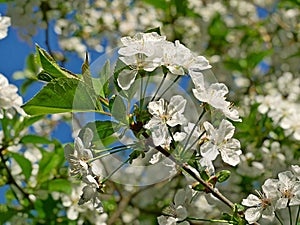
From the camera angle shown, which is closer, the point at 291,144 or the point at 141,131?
the point at 141,131

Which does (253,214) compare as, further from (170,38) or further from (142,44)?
(170,38)

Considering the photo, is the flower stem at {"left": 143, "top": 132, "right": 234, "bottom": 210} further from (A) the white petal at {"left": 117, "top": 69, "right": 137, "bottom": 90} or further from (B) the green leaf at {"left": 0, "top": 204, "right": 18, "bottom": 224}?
(B) the green leaf at {"left": 0, "top": 204, "right": 18, "bottom": 224}

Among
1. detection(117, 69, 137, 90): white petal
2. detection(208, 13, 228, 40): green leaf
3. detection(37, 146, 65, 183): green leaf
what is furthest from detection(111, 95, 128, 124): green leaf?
detection(208, 13, 228, 40): green leaf

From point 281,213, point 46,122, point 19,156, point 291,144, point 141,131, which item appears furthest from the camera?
point 46,122

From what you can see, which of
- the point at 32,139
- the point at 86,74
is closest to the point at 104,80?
the point at 86,74

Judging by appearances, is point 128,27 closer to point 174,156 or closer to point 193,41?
point 193,41

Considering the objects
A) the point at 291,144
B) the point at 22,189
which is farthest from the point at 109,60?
the point at 291,144

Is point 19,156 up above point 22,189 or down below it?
above
